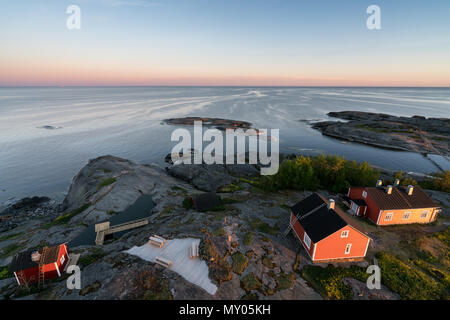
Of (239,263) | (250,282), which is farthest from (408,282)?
(239,263)

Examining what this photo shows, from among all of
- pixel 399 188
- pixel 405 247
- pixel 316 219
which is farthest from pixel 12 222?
pixel 399 188

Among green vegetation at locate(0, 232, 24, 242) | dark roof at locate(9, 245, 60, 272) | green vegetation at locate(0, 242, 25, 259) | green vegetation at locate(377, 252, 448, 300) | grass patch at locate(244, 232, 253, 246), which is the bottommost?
green vegetation at locate(0, 232, 24, 242)

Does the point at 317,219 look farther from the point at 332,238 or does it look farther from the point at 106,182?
the point at 106,182

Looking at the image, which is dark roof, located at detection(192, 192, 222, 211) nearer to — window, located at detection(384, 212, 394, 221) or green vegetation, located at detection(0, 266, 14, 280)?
green vegetation, located at detection(0, 266, 14, 280)

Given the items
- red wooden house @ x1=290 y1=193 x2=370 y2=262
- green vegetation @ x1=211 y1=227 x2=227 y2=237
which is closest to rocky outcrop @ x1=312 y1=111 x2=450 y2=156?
red wooden house @ x1=290 y1=193 x2=370 y2=262

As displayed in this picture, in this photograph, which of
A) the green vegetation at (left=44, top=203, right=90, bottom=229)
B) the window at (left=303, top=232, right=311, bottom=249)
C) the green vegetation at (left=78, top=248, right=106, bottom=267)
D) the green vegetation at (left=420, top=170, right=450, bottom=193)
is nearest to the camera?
the green vegetation at (left=78, top=248, right=106, bottom=267)
